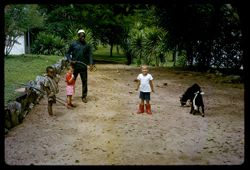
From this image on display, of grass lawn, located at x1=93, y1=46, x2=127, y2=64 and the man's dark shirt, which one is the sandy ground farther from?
grass lawn, located at x1=93, y1=46, x2=127, y2=64

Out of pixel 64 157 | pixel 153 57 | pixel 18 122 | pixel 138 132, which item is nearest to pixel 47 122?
pixel 18 122

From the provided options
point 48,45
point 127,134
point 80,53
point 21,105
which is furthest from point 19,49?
point 127,134

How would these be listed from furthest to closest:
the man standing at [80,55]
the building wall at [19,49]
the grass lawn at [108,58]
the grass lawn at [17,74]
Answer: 1. the grass lawn at [108,58]
2. the building wall at [19,49]
3. the man standing at [80,55]
4. the grass lawn at [17,74]

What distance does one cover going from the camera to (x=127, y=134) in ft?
29.2

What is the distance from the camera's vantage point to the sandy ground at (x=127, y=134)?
7195 millimetres

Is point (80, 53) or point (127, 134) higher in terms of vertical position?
point (80, 53)

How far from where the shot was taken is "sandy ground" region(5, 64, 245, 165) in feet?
23.6

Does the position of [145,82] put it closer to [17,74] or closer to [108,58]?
[17,74]

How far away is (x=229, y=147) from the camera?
26.2 ft

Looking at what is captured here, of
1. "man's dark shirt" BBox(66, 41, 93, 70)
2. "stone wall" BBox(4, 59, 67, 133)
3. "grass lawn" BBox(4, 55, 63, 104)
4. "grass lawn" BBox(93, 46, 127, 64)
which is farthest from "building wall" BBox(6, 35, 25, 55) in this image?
"man's dark shirt" BBox(66, 41, 93, 70)

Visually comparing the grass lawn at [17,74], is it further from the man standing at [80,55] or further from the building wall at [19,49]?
the building wall at [19,49]

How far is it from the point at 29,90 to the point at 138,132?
3.13 metres

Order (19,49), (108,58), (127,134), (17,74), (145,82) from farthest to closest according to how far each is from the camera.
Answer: (108,58) < (19,49) < (17,74) < (145,82) < (127,134)

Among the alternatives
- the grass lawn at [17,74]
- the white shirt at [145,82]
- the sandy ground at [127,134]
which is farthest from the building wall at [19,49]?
the white shirt at [145,82]
